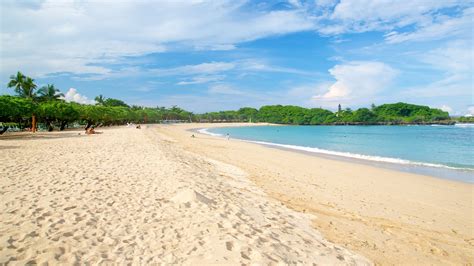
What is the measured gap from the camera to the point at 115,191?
793 centimetres

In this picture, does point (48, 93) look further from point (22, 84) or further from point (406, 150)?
point (406, 150)

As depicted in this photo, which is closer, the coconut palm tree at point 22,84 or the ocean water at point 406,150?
the ocean water at point 406,150

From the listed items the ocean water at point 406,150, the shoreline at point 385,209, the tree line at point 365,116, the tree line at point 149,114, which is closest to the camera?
the shoreline at point 385,209

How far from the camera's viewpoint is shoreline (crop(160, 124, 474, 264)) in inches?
239

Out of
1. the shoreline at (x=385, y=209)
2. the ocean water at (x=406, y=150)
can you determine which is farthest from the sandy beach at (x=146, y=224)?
the ocean water at (x=406, y=150)

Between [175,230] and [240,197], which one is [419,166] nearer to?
[240,197]

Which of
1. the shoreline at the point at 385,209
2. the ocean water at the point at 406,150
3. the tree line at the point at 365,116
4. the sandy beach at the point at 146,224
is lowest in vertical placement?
the ocean water at the point at 406,150

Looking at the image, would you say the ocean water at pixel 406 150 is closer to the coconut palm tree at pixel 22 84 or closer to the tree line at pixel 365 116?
the coconut palm tree at pixel 22 84

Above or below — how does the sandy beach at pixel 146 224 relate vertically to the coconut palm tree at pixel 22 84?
below

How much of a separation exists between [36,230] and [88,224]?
80 centimetres

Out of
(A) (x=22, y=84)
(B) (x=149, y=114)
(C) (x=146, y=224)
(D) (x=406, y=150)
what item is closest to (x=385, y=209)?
(C) (x=146, y=224)

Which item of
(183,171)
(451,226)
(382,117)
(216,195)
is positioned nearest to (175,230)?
(216,195)

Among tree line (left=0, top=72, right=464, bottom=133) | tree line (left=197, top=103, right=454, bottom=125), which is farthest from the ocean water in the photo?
tree line (left=197, top=103, right=454, bottom=125)

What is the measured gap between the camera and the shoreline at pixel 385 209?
6.06m
